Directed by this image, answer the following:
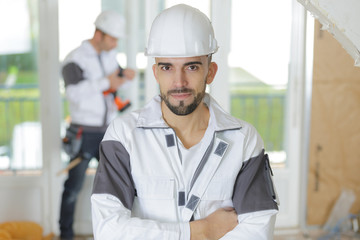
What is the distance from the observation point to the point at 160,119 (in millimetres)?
1544

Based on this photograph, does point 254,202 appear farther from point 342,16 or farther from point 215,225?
point 342,16

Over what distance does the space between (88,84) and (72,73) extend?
13cm

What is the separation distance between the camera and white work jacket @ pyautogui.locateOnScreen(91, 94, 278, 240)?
145cm

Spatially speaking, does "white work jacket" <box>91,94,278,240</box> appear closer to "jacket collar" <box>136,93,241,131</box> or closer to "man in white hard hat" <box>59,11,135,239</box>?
"jacket collar" <box>136,93,241,131</box>

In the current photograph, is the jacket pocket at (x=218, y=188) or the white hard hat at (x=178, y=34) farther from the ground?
the white hard hat at (x=178, y=34)

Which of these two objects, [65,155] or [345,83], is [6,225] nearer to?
[65,155]

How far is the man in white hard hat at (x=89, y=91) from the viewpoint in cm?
313

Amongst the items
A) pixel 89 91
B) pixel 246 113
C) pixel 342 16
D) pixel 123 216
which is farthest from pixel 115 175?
pixel 246 113

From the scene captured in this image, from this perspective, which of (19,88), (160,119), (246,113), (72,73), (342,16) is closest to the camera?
(342,16)

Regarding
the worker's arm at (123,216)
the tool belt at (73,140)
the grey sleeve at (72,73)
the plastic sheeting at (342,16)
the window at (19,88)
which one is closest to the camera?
the plastic sheeting at (342,16)

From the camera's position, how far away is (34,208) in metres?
3.43

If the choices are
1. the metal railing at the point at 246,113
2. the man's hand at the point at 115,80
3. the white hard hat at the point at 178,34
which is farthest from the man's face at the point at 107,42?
the white hard hat at the point at 178,34

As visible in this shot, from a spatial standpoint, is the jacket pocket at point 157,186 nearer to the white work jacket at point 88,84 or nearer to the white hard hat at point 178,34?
the white hard hat at point 178,34

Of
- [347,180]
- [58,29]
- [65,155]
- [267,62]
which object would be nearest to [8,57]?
[58,29]
